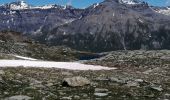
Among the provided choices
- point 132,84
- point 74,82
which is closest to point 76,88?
point 74,82

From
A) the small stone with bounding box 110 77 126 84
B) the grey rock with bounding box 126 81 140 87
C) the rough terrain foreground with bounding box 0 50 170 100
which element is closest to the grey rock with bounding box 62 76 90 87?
the rough terrain foreground with bounding box 0 50 170 100

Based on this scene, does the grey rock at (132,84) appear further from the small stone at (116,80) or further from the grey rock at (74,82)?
the grey rock at (74,82)

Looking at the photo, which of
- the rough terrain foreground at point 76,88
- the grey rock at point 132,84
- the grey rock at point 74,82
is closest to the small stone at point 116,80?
the rough terrain foreground at point 76,88

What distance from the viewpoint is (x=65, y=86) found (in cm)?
2572

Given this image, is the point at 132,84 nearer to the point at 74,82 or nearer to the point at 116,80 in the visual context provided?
the point at 116,80

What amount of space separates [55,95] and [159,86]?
7.93 metres

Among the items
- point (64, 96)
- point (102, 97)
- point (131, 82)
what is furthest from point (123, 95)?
point (131, 82)

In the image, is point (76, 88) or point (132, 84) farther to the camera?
point (132, 84)

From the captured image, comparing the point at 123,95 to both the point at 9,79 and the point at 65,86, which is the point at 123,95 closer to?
the point at 65,86

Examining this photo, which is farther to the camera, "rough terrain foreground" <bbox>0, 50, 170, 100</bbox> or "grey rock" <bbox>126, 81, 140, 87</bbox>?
"grey rock" <bbox>126, 81, 140, 87</bbox>

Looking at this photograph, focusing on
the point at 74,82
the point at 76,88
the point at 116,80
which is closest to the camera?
the point at 76,88

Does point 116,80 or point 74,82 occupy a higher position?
point 74,82

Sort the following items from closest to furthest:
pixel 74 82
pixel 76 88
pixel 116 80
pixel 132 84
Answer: pixel 76 88 → pixel 74 82 → pixel 132 84 → pixel 116 80

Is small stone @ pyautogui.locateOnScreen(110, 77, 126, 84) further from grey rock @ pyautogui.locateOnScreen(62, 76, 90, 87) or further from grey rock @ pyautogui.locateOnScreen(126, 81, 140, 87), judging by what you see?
grey rock @ pyautogui.locateOnScreen(62, 76, 90, 87)
